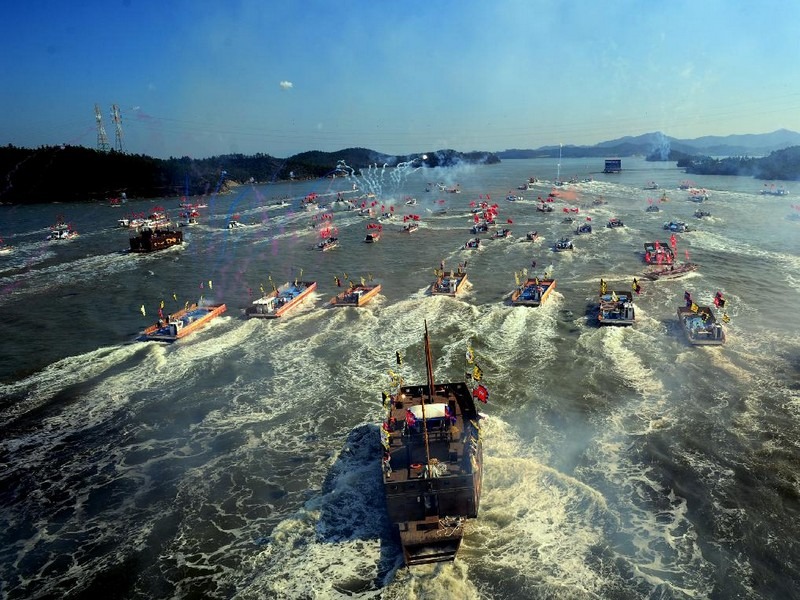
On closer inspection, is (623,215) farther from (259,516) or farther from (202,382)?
(259,516)

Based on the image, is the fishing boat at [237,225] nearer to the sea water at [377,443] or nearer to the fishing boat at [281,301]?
the sea water at [377,443]

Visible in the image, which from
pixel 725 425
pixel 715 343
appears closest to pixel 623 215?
pixel 715 343

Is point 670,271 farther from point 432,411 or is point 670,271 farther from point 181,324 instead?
point 181,324

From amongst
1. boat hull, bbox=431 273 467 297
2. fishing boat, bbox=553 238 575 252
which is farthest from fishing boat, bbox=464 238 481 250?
boat hull, bbox=431 273 467 297

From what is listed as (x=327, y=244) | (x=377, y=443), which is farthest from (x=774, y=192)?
(x=377, y=443)

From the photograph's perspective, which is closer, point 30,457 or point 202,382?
point 30,457

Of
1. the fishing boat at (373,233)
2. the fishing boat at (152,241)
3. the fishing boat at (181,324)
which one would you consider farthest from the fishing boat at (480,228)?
the fishing boat at (181,324)

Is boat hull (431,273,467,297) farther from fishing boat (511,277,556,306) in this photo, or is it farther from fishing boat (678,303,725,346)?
fishing boat (678,303,725,346)
